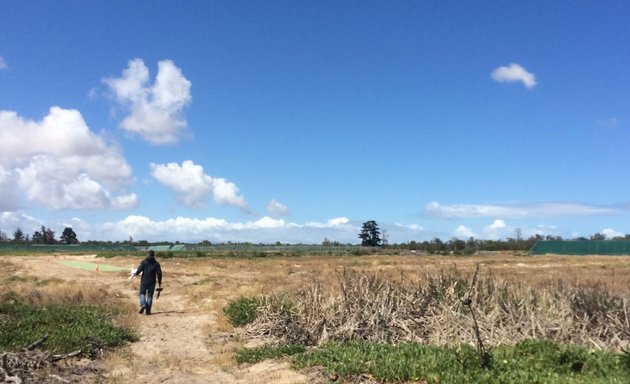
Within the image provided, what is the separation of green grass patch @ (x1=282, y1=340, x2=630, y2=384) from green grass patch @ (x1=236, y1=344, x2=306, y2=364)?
1.39 meters

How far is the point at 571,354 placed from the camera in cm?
855

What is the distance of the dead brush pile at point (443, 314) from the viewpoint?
11797 millimetres

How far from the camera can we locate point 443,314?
12.5 m

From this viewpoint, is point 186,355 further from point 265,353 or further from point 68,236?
point 68,236

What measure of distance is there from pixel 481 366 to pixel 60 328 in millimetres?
9628

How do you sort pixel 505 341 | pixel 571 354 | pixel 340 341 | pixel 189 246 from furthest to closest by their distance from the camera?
pixel 189 246 → pixel 340 341 → pixel 505 341 → pixel 571 354

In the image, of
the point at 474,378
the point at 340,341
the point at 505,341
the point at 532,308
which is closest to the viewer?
the point at 474,378

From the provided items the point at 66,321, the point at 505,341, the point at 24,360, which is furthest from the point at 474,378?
the point at 66,321

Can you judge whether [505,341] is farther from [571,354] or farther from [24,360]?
[24,360]

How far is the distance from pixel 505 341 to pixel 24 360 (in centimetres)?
923

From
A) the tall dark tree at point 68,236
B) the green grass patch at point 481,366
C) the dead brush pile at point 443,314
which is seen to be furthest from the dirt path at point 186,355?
the tall dark tree at point 68,236

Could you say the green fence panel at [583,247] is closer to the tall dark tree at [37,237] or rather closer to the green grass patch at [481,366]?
the green grass patch at [481,366]

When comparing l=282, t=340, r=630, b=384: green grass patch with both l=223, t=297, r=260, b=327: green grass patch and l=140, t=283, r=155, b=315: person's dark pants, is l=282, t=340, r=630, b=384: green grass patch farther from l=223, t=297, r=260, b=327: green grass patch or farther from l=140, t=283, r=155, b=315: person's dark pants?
l=140, t=283, r=155, b=315: person's dark pants

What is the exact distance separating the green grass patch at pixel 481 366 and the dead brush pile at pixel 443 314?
211 centimetres
